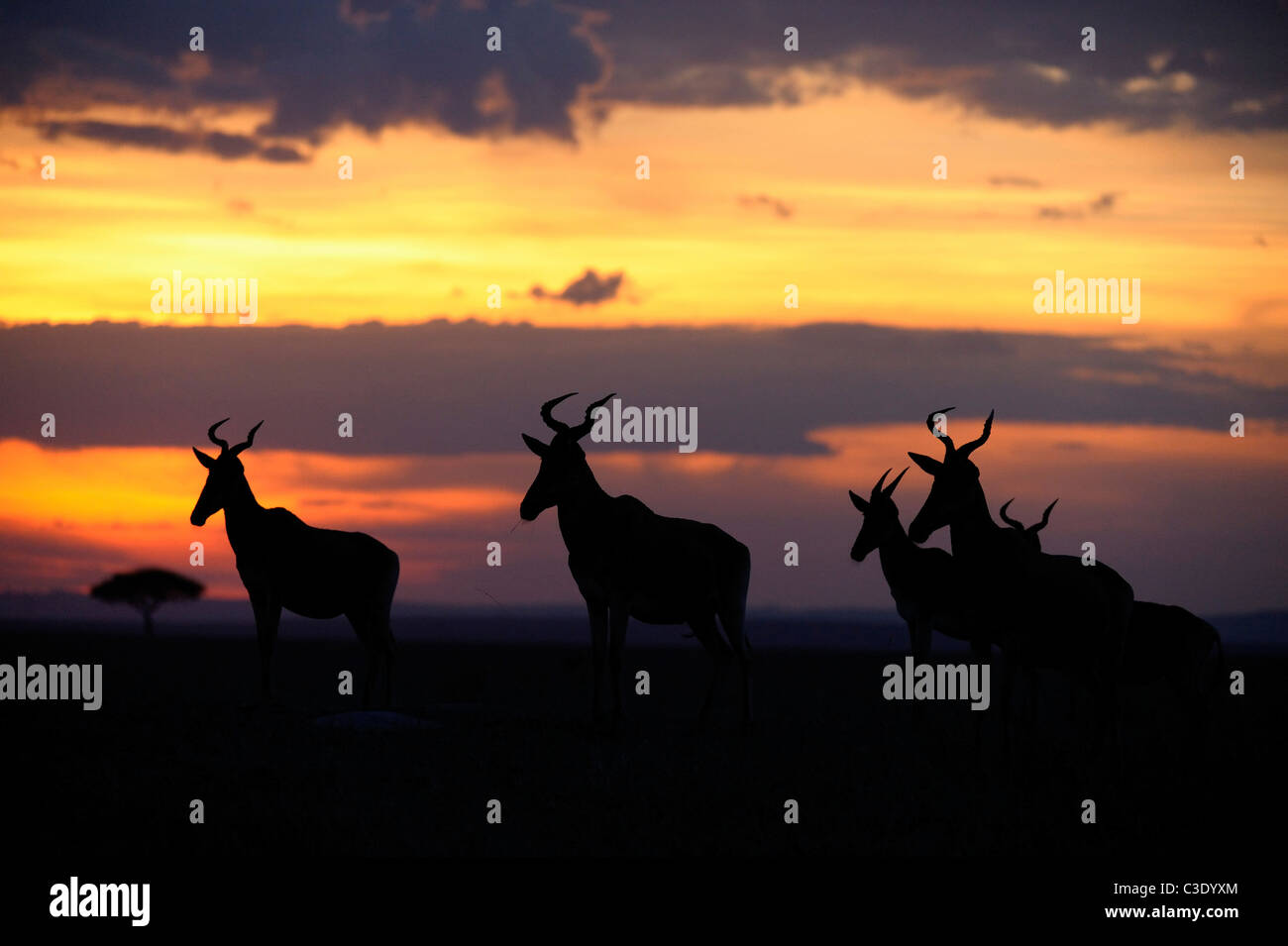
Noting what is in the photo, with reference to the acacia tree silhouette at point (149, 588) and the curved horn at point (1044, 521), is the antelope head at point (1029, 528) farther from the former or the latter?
the acacia tree silhouette at point (149, 588)

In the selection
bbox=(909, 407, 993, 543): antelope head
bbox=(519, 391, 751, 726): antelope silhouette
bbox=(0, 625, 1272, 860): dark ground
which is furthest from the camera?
bbox=(519, 391, 751, 726): antelope silhouette

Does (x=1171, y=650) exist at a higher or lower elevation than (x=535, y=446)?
lower

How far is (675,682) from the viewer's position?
33.8 metres

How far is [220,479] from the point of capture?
2141 cm

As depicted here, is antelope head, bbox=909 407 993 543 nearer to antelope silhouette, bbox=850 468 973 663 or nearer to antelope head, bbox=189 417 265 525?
antelope silhouette, bbox=850 468 973 663

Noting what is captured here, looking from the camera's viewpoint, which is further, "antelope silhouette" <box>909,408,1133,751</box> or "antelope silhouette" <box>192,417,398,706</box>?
"antelope silhouette" <box>192,417,398,706</box>

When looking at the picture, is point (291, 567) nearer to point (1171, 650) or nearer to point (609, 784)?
point (609, 784)

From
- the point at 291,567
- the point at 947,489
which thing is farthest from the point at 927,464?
the point at 291,567

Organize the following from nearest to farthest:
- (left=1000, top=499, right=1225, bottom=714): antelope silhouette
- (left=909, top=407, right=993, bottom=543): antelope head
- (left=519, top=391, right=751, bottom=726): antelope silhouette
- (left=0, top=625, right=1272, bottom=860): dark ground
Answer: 1. (left=0, top=625, right=1272, bottom=860): dark ground
2. (left=909, top=407, right=993, bottom=543): antelope head
3. (left=1000, top=499, right=1225, bottom=714): antelope silhouette
4. (left=519, top=391, right=751, bottom=726): antelope silhouette

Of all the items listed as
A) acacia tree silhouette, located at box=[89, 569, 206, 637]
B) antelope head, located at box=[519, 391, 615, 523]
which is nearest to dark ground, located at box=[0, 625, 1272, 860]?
antelope head, located at box=[519, 391, 615, 523]

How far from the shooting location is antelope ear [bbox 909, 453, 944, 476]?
16266mm

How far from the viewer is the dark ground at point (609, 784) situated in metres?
13.3

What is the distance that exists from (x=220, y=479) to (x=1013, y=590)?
36.8 feet
